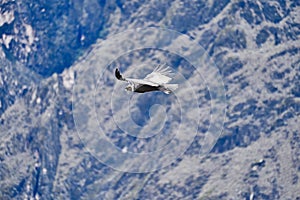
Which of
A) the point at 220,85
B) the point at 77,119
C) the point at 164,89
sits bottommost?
the point at 164,89

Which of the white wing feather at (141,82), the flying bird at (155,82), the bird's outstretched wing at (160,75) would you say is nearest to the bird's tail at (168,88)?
the flying bird at (155,82)

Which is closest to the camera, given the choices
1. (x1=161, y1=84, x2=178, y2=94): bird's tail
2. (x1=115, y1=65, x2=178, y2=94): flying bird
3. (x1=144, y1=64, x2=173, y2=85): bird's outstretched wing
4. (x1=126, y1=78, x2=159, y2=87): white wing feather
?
(x1=126, y1=78, x2=159, y2=87): white wing feather

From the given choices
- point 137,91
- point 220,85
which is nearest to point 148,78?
point 137,91

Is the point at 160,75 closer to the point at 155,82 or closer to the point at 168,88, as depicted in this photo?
the point at 155,82

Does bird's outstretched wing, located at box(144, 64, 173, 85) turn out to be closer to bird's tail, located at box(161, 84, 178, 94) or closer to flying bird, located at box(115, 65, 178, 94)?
flying bird, located at box(115, 65, 178, 94)

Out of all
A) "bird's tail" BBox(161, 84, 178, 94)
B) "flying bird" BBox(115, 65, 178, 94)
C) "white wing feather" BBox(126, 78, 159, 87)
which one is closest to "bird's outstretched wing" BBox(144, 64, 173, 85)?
"flying bird" BBox(115, 65, 178, 94)

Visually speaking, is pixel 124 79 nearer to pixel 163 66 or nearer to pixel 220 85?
pixel 163 66

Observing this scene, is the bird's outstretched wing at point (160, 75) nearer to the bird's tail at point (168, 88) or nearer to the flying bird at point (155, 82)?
the flying bird at point (155, 82)

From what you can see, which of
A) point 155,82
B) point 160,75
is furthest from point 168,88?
point 160,75

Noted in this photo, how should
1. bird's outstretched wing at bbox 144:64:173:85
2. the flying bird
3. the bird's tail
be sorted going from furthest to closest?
bird's outstretched wing at bbox 144:64:173:85 → the bird's tail → the flying bird
